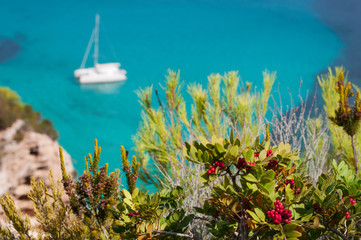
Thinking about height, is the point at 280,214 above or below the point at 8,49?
below

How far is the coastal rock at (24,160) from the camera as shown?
3.62m

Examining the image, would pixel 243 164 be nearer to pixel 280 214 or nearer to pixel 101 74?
pixel 280 214

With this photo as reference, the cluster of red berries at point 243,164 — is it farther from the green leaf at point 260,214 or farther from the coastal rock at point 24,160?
the coastal rock at point 24,160

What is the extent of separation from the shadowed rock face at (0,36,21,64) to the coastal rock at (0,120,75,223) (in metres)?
7.21

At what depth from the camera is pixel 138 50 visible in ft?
35.0

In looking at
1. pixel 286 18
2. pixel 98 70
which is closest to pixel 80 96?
pixel 98 70

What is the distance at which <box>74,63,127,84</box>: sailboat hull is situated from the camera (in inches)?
407

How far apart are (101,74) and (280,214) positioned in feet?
33.4

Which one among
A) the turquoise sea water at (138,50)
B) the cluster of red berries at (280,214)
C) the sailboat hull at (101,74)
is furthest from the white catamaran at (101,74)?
the cluster of red berries at (280,214)

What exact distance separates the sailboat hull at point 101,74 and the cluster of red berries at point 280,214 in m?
9.87

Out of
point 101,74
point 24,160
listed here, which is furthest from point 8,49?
point 24,160

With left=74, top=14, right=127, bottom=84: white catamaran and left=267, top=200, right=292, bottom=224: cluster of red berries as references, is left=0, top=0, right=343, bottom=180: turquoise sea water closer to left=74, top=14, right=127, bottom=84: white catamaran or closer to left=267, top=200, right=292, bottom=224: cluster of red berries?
left=74, top=14, right=127, bottom=84: white catamaran

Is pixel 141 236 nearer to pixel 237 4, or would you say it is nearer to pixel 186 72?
pixel 186 72

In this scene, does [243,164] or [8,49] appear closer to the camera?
[243,164]
